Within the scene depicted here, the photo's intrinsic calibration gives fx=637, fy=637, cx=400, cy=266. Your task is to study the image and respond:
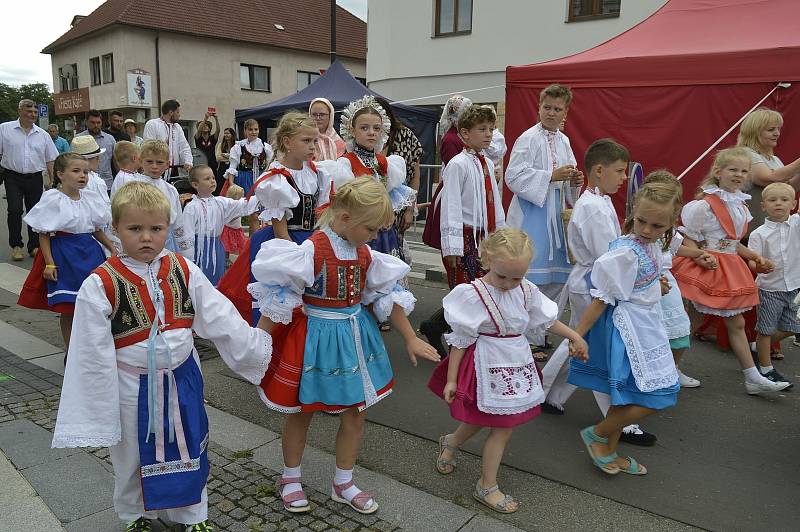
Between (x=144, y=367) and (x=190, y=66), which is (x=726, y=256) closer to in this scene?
(x=144, y=367)

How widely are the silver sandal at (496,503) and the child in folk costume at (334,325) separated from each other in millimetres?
506

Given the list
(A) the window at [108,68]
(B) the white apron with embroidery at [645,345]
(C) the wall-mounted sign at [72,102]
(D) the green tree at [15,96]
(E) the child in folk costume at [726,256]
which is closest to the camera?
(B) the white apron with embroidery at [645,345]

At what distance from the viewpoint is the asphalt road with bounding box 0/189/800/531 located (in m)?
2.94

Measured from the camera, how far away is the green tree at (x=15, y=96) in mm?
69875

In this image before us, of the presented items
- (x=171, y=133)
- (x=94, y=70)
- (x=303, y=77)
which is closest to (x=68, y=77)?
(x=94, y=70)

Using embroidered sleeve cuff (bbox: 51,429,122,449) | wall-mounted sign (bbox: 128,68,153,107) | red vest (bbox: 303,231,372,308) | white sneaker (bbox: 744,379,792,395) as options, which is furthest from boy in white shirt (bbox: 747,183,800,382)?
wall-mounted sign (bbox: 128,68,153,107)

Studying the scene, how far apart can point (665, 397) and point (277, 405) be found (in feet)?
6.17

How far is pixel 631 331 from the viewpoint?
126 inches

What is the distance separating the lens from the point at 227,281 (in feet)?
15.0

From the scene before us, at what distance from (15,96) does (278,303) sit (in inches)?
3390

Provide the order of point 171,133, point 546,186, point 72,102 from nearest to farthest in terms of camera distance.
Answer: point 546,186 → point 171,133 → point 72,102

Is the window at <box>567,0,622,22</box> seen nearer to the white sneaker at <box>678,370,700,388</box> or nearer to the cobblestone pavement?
the white sneaker at <box>678,370,700,388</box>

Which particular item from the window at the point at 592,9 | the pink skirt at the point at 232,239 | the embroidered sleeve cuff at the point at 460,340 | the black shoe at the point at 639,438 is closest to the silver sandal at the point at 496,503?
the embroidered sleeve cuff at the point at 460,340

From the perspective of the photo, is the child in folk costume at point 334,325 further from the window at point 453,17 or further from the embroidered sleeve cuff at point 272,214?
the window at point 453,17
